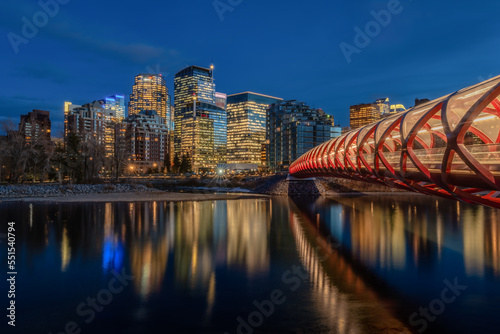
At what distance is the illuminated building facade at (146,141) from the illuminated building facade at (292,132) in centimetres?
6363

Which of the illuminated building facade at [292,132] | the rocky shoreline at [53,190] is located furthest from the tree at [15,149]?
the illuminated building facade at [292,132]

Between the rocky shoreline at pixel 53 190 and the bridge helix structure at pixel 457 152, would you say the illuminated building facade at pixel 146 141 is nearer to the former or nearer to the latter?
the rocky shoreline at pixel 53 190

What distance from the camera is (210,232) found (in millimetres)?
26234

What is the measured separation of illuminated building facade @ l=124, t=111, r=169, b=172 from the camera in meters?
180

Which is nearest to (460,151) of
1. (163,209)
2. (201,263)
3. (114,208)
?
(201,263)

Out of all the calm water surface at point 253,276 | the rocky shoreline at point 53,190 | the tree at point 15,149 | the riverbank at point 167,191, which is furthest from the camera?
the tree at point 15,149

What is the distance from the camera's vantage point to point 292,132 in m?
160

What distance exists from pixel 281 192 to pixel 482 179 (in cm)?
5521

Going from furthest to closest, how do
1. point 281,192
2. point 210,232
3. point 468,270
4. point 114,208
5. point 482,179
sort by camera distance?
point 281,192 < point 114,208 < point 210,232 < point 468,270 < point 482,179

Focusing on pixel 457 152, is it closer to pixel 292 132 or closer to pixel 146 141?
pixel 292 132

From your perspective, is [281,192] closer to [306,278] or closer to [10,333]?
[306,278]

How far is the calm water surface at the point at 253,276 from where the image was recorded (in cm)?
1112

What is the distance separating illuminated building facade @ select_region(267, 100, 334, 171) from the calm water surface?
410 feet

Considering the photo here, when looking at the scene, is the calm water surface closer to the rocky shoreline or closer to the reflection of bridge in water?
the reflection of bridge in water
